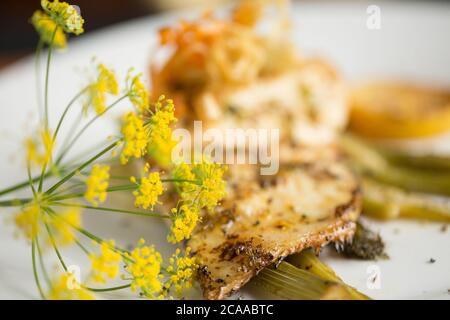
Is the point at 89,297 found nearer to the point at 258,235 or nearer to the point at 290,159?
the point at 258,235

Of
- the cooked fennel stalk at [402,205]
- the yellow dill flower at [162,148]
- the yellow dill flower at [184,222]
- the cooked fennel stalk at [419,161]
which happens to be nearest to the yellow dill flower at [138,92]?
the yellow dill flower at [162,148]

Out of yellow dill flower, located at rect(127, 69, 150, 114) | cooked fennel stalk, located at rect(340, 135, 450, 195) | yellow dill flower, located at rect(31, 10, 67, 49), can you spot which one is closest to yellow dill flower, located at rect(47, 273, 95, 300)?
yellow dill flower, located at rect(127, 69, 150, 114)

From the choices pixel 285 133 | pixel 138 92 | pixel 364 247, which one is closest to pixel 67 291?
pixel 138 92

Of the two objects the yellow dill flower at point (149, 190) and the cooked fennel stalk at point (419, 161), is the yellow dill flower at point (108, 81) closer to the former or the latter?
the yellow dill flower at point (149, 190)

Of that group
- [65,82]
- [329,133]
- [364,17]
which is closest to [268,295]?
[329,133]

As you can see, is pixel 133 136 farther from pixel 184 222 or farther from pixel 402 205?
pixel 402 205
